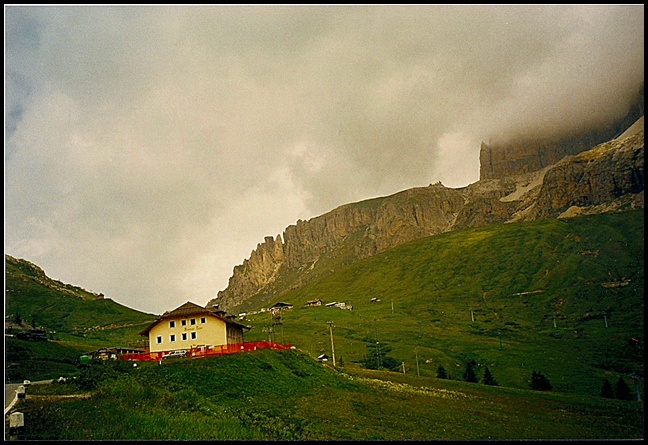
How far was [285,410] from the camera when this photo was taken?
4178 cm

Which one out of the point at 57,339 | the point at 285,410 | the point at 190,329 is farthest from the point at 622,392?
the point at 57,339

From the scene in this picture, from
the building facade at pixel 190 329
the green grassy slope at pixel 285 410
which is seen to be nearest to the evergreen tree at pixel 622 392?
the green grassy slope at pixel 285 410

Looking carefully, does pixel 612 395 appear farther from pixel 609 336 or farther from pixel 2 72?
pixel 2 72

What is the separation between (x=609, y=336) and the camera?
16638cm

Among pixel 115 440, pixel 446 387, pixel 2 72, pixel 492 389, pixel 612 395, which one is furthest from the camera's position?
pixel 612 395

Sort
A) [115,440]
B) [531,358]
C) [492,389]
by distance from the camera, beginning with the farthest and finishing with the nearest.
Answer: [531,358] < [492,389] < [115,440]

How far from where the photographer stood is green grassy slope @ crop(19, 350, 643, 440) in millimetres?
29547

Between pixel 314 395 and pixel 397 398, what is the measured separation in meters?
8.41

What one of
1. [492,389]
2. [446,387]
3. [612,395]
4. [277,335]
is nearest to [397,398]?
[446,387]

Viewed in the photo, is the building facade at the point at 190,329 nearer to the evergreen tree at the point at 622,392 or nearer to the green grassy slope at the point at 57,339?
the green grassy slope at the point at 57,339

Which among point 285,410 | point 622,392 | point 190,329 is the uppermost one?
point 190,329

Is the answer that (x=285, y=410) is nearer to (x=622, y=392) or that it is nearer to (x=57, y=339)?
(x=622, y=392)

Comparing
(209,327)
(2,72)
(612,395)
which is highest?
(2,72)

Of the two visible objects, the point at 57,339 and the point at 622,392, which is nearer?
the point at 622,392
